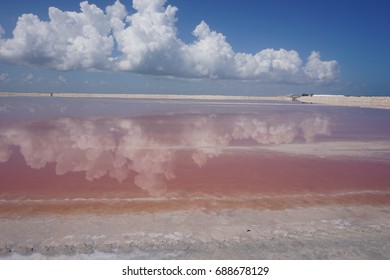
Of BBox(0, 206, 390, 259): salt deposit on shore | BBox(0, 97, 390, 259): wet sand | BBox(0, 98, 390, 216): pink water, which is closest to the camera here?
BBox(0, 206, 390, 259): salt deposit on shore

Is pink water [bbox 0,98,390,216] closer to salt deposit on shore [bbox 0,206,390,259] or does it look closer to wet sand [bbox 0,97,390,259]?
wet sand [bbox 0,97,390,259]

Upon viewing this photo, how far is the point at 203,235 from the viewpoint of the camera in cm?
515

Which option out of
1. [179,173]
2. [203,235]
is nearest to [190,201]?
[203,235]

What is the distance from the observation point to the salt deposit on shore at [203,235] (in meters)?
4.65

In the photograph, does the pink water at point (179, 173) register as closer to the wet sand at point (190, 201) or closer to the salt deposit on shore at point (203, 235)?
the wet sand at point (190, 201)

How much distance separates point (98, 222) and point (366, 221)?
4604mm

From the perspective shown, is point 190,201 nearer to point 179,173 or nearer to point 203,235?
point 203,235

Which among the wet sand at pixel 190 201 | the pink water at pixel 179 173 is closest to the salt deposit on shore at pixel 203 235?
the wet sand at pixel 190 201

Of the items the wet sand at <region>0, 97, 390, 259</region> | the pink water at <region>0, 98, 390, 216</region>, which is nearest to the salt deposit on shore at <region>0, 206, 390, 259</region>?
the wet sand at <region>0, 97, 390, 259</region>

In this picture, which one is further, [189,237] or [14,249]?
[189,237]

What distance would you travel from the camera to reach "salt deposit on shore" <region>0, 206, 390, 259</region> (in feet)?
15.3
